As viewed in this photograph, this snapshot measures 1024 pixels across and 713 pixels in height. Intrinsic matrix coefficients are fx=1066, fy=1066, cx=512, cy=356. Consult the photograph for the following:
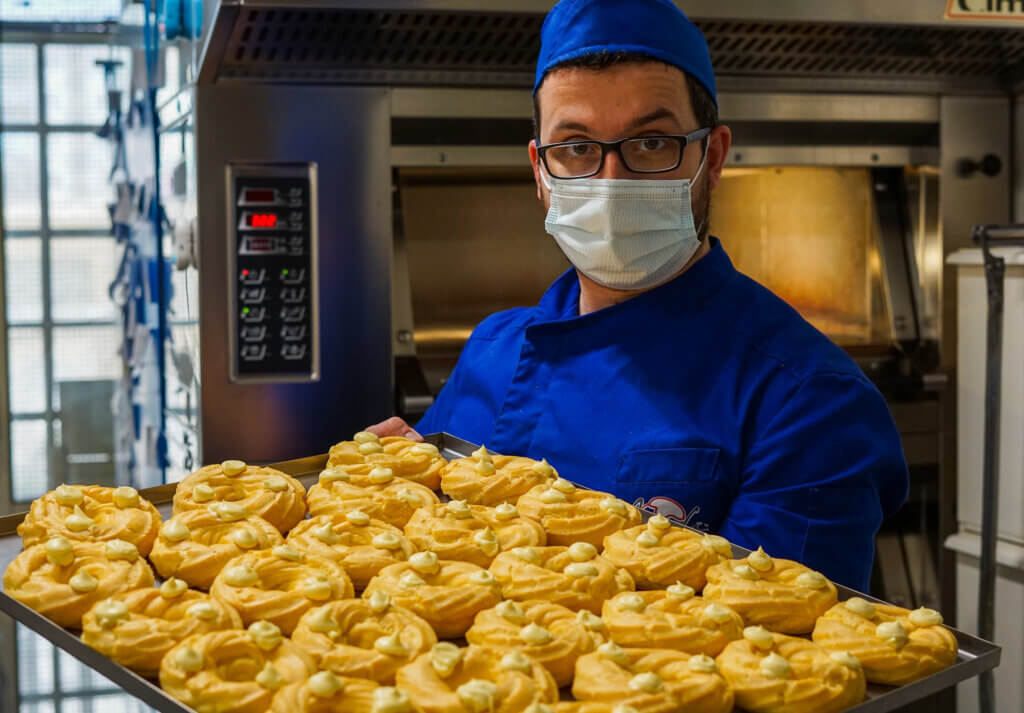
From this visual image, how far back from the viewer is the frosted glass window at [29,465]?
441cm

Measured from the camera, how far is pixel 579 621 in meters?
1.05

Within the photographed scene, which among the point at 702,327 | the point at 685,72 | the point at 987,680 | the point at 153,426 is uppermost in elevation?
the point at 685,72

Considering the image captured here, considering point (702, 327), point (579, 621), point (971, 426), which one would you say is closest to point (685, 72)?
point (702, 327)

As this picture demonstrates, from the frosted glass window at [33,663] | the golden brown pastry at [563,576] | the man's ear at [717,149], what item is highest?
the man's ear at [717,149]

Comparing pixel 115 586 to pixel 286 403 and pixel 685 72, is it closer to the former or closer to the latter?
pixel 685 72

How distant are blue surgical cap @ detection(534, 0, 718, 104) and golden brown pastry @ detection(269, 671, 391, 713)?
42.1 inches

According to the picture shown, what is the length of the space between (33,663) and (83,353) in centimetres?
346

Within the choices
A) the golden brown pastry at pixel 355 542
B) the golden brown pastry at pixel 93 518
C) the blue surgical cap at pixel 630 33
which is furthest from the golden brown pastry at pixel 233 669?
the blue surgical cap at pixel 630 33

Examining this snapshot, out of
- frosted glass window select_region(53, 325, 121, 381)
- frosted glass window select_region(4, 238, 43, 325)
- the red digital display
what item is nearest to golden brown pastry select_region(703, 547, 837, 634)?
the red digital display

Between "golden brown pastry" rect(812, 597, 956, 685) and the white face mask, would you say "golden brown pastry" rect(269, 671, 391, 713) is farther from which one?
the white face mask

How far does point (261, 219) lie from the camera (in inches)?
92.9

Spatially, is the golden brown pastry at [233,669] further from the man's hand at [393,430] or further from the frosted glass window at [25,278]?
the frosted glass window at [25,278]

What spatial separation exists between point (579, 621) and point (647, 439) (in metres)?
0.58

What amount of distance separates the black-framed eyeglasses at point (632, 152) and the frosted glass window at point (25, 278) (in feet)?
12.1
